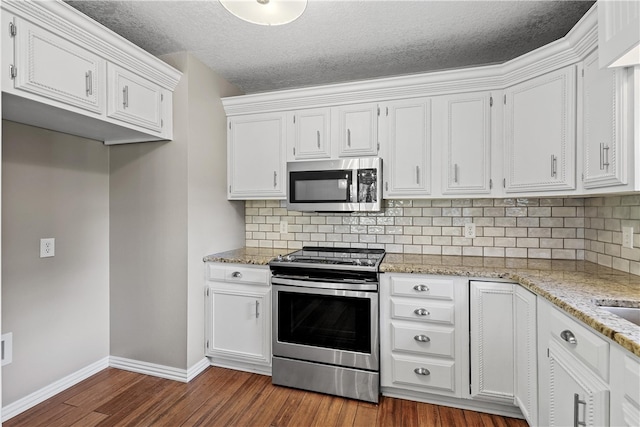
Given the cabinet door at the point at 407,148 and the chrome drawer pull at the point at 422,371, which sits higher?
the cabinet door at the point at 407,148

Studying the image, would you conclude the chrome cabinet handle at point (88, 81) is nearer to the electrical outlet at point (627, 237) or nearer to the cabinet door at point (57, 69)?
the cabinet door at point (57, 69)

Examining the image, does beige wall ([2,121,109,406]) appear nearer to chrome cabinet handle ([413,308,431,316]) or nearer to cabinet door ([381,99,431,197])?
cabinet door ([381,99,431,197])

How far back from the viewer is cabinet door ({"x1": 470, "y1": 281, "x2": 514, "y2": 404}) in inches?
77.2

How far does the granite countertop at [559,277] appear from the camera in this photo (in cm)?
113

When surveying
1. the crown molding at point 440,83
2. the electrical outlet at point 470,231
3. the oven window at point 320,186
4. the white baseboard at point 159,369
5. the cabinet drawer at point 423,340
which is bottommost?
the white baseboard at point 159,369

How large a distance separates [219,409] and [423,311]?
145 cm

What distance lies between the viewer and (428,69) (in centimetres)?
273

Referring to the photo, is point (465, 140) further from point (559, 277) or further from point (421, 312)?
point (421, 312)

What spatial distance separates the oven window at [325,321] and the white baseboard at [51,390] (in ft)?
4.88

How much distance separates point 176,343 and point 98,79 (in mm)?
1851

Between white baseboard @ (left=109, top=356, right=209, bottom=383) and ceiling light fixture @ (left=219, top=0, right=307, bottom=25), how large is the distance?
236 centimetres

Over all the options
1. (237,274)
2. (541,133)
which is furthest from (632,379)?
(237,274)

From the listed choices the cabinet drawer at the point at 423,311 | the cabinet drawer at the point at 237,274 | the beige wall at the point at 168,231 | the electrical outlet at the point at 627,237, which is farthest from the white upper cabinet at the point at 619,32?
the beige wall at the point at 168,231

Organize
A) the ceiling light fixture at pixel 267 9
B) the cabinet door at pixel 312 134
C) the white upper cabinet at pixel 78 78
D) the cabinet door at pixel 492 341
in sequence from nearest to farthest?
the ceiling light fixture at pixel 267 9, the white upper cabinet at pixel 78 78, the cabinet door at pixel 492 341, the cabinet door at pixel 312 134
